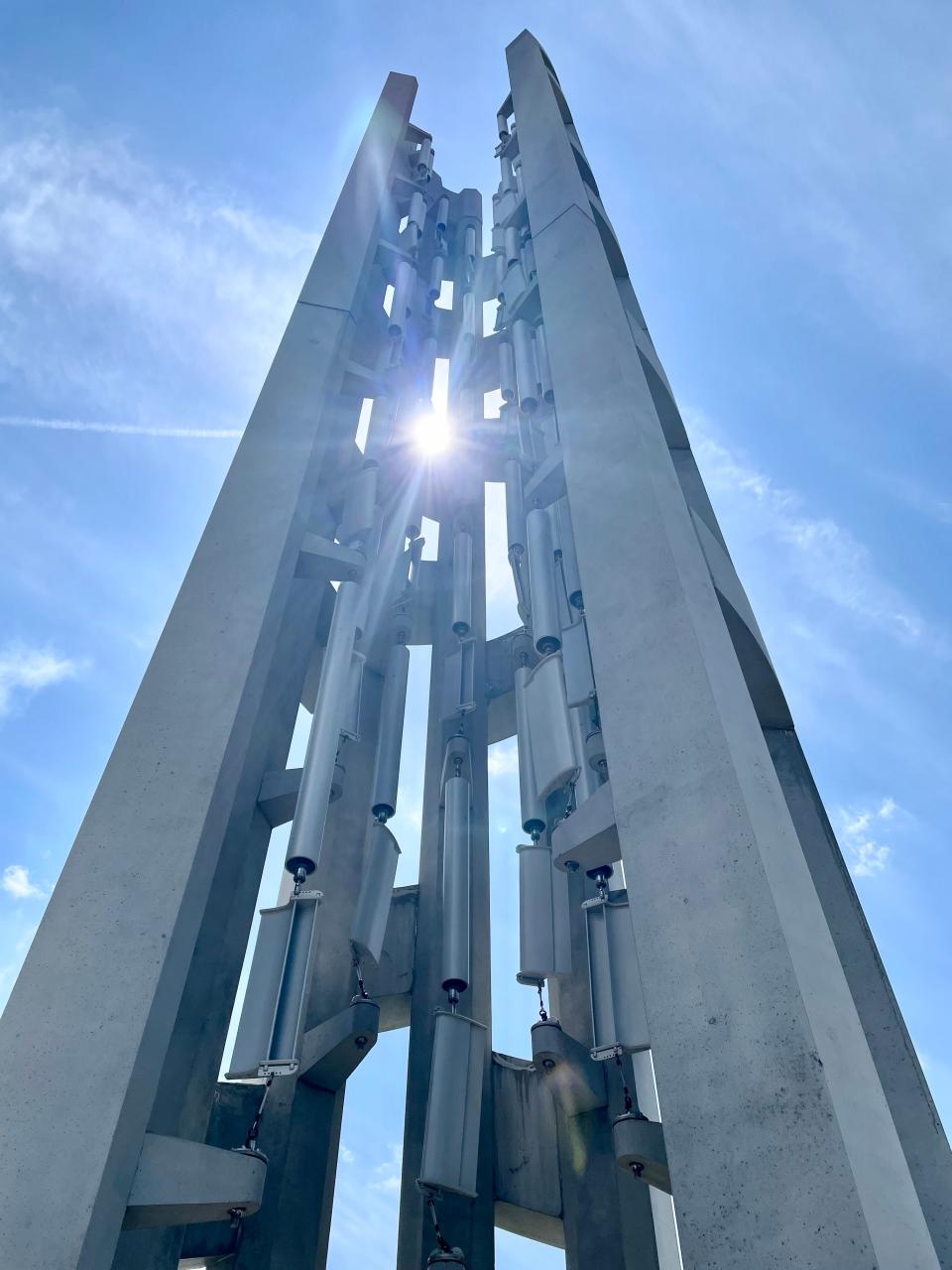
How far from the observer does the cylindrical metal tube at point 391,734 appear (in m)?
8.32

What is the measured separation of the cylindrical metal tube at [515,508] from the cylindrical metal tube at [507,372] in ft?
3.54

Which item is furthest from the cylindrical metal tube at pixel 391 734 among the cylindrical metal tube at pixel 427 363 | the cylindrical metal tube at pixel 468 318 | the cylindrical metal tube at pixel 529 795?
the cylindrical metal tube at pixel 468 318

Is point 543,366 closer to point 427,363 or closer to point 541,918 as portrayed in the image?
point 427,363

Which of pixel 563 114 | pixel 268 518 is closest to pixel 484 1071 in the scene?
pixel 268 518

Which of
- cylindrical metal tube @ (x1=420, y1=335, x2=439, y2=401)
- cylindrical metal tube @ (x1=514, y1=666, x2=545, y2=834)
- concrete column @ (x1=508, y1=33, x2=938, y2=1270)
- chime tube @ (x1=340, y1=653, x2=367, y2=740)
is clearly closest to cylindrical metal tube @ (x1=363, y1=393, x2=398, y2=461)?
cylindrical metal tube @ (x1=420, y1=335, x2=439, y2=401)

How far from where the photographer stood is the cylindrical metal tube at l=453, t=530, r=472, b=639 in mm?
10398

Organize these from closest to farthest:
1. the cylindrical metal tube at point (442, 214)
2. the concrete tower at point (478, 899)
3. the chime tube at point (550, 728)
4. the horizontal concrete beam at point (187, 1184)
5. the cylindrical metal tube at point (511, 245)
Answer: the concrete tower at point (478, 899), the horizontal concrete beam at point (187, 1184), the chime tube at point (550, 728), the cylindrical metal tube at point (511, 245), the cylindrical metal tube at point (442, 214)

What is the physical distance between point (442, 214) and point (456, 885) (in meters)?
11.0

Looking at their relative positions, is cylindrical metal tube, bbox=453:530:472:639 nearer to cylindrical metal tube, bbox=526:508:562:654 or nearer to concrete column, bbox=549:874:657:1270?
cylindrical metal tube, bbox=526:508:562:654

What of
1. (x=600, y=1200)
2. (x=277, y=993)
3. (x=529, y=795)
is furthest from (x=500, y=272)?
(x=600, y=1200)

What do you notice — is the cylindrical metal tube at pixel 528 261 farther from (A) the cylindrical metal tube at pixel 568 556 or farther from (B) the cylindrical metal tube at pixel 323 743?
(B) the cylindrical metal tube at pixel 323 743

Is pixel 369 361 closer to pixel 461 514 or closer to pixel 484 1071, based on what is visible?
pixel 461 514

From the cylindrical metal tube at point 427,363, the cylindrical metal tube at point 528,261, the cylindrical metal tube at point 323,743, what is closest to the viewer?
the cylindrical metal tube at point 323,743

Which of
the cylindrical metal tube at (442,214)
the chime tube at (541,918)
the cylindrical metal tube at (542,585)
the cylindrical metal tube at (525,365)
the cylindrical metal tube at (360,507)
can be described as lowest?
the chime tube at (541,918)
